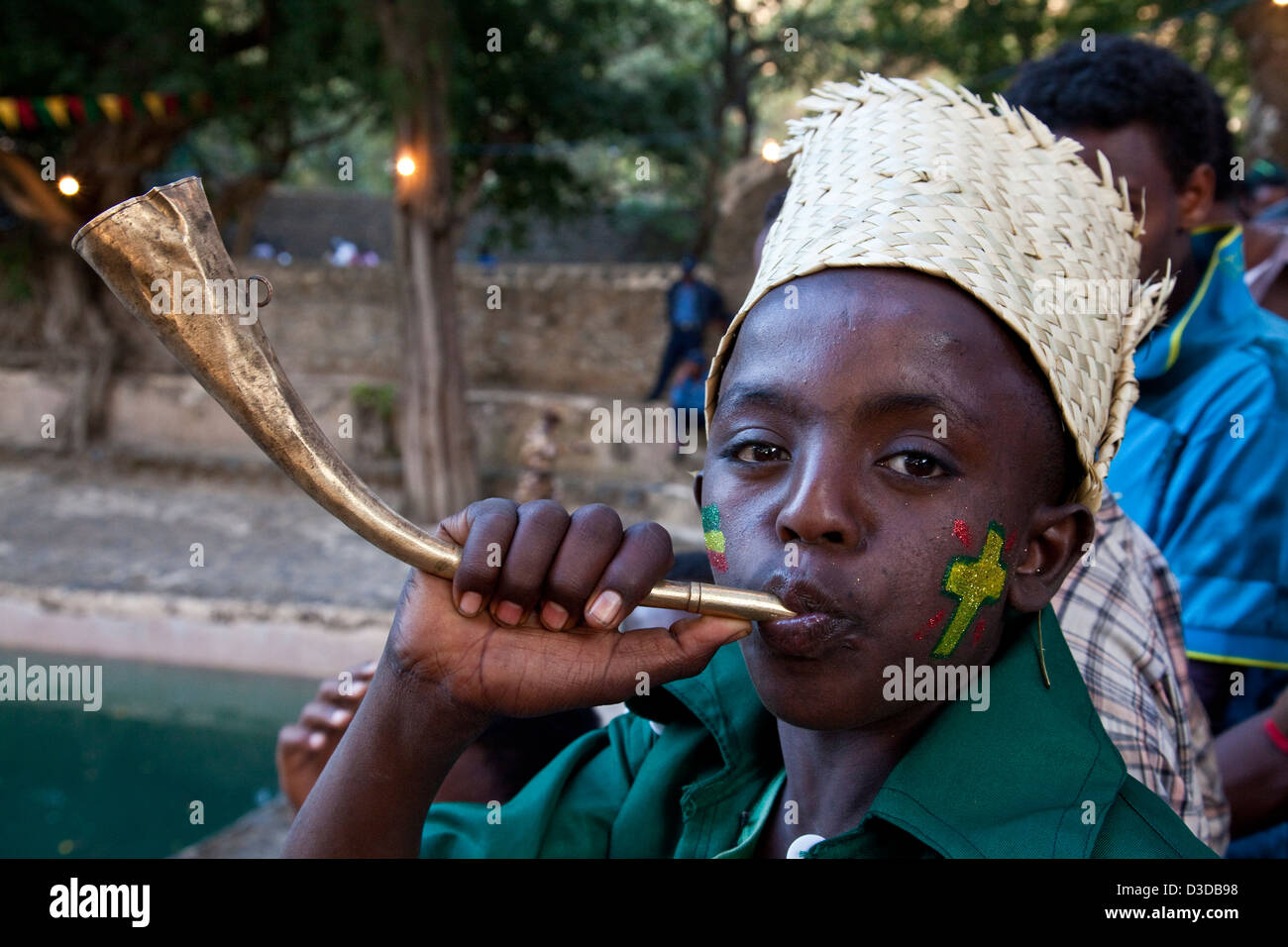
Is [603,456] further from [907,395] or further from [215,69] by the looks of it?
[907,395]

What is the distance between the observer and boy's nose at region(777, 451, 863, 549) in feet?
3.81

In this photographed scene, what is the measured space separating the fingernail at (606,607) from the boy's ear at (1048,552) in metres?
0.54

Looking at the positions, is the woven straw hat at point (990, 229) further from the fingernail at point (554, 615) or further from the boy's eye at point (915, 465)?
the fingernail at point (554, 615)

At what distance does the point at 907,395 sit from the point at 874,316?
0.10m

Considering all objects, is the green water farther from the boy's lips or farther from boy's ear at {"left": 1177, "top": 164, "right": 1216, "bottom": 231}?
boy's ear at {"left": 1177, "top": 164, "right": 1216, "bottom": 231}

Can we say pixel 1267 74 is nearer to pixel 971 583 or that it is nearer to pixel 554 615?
pixel 971 583

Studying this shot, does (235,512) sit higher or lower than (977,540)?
lower

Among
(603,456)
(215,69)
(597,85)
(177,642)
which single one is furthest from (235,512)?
(597,85)

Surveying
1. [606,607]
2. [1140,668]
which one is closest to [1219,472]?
[1140,668]

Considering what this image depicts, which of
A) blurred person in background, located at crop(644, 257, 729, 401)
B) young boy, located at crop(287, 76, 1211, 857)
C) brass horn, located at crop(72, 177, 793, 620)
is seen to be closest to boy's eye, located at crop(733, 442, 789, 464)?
young boy, located at crop(287, 76, 1211, 857)

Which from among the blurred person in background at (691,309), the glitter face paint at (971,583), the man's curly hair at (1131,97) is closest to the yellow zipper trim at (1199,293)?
the man's curly hair at (1131,97)

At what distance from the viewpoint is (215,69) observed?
9.60 m

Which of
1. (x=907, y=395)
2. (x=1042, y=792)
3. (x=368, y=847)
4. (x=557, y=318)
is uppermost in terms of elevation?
(x=907, y=395)

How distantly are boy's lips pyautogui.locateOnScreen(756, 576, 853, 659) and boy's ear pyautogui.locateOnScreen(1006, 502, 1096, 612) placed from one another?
27cm
